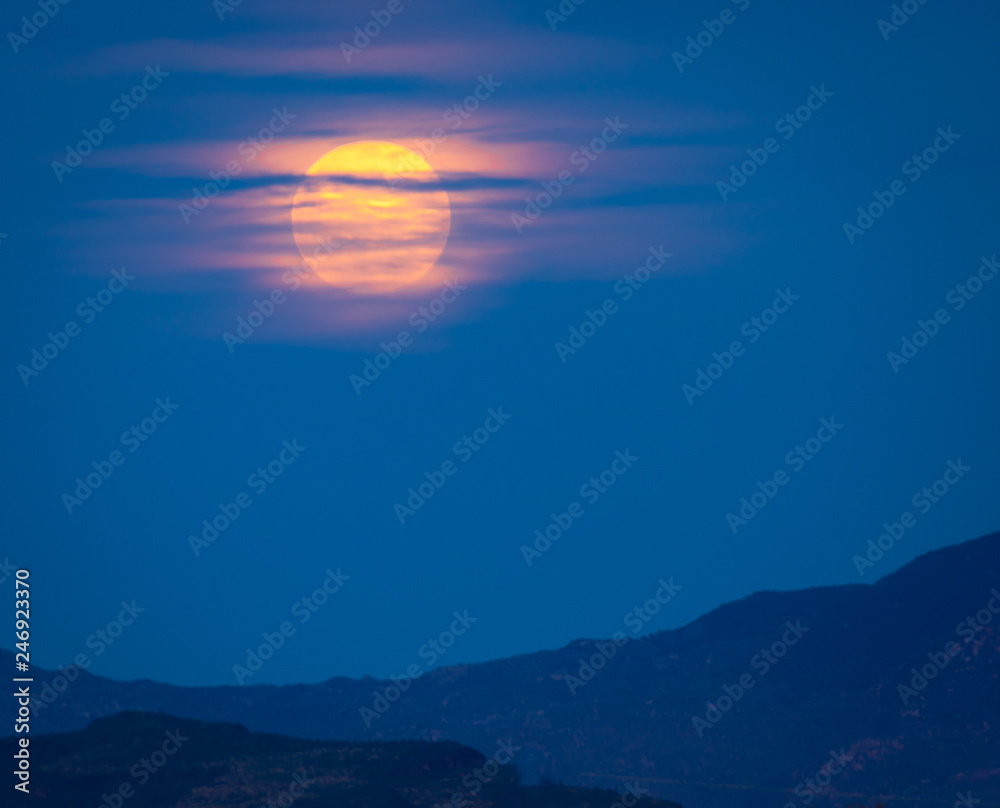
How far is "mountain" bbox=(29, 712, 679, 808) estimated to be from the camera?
4712 centimetres

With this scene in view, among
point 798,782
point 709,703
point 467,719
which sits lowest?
point 798,782

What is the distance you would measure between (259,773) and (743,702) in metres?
54.6

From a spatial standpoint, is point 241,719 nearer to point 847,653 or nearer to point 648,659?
point 648,659

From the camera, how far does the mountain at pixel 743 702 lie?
271 ft

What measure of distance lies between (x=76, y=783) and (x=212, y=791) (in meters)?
6.24

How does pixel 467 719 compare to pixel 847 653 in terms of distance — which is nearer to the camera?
pixel 467 719

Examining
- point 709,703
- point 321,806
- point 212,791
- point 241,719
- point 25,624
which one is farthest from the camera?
point 241,719

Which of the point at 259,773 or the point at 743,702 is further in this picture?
the point at 743,702

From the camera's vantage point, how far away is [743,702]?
319ft

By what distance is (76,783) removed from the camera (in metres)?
51.9

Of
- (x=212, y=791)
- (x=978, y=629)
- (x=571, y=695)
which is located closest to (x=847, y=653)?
(x=978, y=629)

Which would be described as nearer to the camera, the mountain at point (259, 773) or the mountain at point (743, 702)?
the mountain at point (259, 773)

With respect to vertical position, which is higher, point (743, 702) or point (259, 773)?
point (259, 773)

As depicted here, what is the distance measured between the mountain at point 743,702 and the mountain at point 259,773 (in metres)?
28.3
